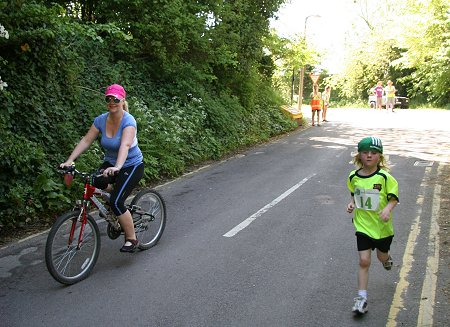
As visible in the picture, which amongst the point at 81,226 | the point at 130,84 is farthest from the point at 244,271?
the point at 130,84

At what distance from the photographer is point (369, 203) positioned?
4.53 metres

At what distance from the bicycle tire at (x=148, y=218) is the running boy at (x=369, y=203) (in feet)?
9.11

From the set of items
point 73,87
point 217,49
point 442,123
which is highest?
point 217,49

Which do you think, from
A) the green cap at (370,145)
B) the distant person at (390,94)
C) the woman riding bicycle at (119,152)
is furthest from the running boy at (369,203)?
the distant person at (390,94)

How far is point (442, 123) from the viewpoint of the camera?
2412 cm

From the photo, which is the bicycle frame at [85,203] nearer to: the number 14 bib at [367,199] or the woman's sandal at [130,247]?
the woman's sandal at [130,247]

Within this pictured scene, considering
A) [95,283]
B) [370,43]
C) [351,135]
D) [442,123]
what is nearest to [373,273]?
[95,283]

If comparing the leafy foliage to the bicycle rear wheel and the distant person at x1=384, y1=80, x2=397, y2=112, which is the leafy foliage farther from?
the distant person at x1=384, y1=80, x2=397, y2=112

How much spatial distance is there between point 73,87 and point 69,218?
557cm

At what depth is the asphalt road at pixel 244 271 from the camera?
14.7 feet

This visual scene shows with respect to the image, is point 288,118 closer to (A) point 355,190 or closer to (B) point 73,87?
(B) point 73,87

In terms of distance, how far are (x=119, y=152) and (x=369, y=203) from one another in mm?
2671

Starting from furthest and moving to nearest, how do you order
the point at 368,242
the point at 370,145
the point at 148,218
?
the point at 148,218
the point at 368,242
the point at 370,145

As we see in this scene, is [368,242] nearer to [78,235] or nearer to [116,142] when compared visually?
[116,142]
